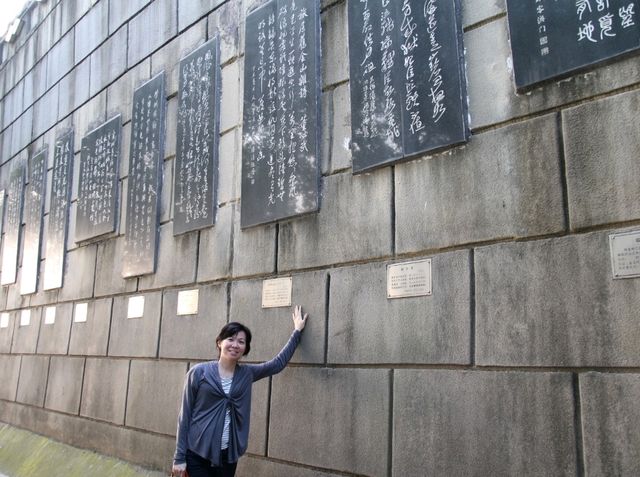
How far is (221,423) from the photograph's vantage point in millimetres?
3969

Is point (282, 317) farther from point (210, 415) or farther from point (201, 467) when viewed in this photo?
point (201, 467)

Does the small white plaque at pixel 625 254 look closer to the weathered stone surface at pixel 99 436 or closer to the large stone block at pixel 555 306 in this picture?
the large stone block at pixel 555 306

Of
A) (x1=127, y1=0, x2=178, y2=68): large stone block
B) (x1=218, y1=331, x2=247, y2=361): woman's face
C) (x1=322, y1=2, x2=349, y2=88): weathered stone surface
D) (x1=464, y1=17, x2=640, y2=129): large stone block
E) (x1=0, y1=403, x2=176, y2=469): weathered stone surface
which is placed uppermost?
(x1=127, y1=0, x2=178, y2=68): large stone block

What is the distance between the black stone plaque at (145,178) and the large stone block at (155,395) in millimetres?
1116

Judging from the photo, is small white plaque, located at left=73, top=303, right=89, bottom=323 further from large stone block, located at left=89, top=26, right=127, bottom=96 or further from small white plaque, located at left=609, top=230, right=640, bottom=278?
small white plaque, located at left=609, top=230, right=640, bottom=278

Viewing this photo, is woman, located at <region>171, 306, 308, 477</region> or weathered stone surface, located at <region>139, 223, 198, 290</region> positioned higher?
weathered stone surface, located at <region>139, 223, 198, 290</region>

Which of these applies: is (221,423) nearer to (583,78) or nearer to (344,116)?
(344,116)

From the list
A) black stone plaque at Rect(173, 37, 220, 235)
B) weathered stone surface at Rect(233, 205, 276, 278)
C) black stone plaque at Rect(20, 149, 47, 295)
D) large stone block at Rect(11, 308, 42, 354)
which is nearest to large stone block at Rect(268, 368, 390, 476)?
weathered stone surface at Rect(233, 205, 276, 278)

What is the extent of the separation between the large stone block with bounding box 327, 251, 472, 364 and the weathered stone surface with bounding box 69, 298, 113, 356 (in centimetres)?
401

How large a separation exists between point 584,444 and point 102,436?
572cm

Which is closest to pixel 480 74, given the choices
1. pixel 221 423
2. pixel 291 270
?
pixel 291 270

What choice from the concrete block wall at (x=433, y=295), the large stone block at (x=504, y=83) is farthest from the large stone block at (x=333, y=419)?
the large stone block at (x=504, y=83)

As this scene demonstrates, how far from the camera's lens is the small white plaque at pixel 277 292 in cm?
495

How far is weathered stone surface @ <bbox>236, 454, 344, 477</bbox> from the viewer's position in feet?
14.7
